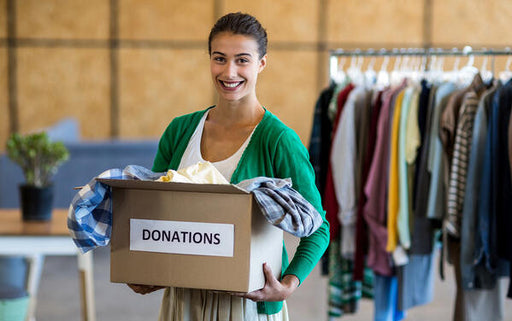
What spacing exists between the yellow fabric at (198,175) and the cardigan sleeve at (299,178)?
0.53ft

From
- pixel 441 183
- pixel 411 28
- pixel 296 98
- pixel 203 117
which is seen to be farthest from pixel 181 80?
pixel 203 117

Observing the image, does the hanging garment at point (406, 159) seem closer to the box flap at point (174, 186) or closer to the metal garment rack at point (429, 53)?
the metal garment rack at point (429, 53)

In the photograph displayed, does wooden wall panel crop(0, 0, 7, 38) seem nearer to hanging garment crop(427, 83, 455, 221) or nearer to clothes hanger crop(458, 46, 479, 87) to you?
clothes hanger crop(458, 46, 479, 87)

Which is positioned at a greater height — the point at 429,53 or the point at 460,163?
the point at 429,53

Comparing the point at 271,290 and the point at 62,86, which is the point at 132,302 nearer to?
the point at 271,290

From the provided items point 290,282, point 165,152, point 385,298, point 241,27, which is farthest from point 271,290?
point 385,298

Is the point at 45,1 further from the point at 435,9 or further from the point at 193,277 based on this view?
the point at 193,277

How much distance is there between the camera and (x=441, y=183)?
2891 mm

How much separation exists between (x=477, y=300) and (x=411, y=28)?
5.03 metres

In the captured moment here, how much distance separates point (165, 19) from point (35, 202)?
442 centimetres

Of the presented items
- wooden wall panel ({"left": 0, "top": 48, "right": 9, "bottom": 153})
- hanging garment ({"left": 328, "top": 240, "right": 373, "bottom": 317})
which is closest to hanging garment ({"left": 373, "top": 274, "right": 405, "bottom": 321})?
hanging garment ({"left": 328, "top": 240, "right": 373, "bottom": 317})

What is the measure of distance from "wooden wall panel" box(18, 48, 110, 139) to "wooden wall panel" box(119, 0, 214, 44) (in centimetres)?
41

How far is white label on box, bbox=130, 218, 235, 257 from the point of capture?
1394 mm

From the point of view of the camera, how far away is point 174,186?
4.55 feet
